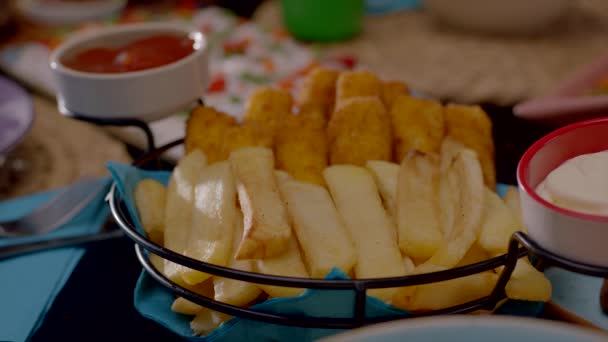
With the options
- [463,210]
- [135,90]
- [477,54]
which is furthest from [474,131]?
[477,54]

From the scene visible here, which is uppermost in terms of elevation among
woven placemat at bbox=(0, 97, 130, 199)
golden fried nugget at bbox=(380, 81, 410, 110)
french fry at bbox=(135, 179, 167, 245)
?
golden fried nugget at bbox=(380, 81, 410, 110)

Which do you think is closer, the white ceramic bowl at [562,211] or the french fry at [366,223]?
the white ceramic bowl at [562,211]

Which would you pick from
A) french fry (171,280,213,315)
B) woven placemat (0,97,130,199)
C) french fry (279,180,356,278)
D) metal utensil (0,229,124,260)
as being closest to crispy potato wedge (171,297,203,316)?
french fry (171,280,213,315)

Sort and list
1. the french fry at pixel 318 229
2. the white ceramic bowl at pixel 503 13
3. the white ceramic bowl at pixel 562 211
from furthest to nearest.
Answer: the white ceramic bowl at pixel 503 13
the french fry at pixel 318 229
the white ceramic bowl at pixel 562 211

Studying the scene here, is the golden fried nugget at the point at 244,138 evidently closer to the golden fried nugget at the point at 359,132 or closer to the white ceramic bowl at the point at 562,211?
the golden fried nugget at the point at 359,132

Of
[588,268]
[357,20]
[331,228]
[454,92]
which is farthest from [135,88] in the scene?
[357,20]

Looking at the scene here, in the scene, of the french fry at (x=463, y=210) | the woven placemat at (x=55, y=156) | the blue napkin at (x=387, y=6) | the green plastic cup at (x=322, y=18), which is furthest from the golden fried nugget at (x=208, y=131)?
the blue napkin at (x=387, y=6)

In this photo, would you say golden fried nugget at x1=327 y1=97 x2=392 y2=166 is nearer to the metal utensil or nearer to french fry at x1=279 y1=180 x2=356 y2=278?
french fry at x1=279 y1=180 x2=356 y2=278
